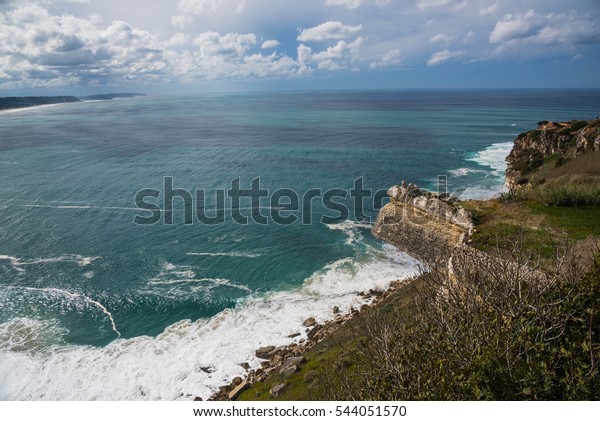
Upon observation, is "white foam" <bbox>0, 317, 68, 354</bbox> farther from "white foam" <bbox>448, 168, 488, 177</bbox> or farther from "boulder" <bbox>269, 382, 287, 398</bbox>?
"white foam" <bbox>448, 168, 488, 177</bbox>

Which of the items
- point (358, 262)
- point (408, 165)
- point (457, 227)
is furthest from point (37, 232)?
point (408, 165)

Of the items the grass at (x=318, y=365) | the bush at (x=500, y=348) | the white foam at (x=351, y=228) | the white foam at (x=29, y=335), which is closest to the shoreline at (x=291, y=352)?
the grass at (x=318, y=365)

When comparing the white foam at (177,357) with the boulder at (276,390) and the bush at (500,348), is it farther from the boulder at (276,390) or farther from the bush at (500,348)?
the bush at (500,348)
